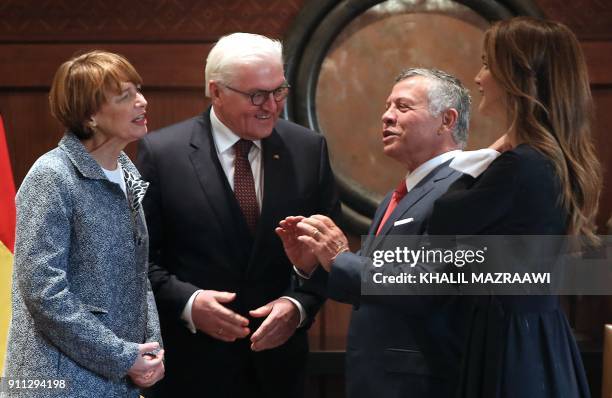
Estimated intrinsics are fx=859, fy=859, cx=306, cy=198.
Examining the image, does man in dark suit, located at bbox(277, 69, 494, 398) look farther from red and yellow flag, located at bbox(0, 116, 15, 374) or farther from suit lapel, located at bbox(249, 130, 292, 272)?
red and yellow flag, located at bbox(0, 116, 15, 374)

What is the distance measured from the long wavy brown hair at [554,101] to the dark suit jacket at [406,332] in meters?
0.45

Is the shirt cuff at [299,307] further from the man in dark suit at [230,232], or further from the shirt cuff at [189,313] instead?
the shirt cuff at [189,313]

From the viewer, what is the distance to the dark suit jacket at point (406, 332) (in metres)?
2.27

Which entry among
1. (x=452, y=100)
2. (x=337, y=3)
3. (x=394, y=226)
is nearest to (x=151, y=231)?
(x=394, y=226)

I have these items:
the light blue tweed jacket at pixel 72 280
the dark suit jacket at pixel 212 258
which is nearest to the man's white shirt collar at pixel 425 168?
the dark suit jacket at pixel 212 258

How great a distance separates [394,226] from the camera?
2365 millimetres

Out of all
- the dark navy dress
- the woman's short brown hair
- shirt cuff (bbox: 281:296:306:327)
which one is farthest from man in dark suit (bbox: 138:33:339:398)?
the dark navy dress

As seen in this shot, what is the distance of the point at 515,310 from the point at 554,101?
48 centimetres

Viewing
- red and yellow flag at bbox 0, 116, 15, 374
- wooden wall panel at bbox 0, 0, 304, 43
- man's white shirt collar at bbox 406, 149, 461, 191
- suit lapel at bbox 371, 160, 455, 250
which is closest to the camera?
suit lapel at bbox 371, 160, 455, 250

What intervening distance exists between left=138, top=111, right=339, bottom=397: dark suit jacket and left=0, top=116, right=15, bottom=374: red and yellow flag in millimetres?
617

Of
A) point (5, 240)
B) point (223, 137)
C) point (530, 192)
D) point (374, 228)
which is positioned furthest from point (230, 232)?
point (530, 192)

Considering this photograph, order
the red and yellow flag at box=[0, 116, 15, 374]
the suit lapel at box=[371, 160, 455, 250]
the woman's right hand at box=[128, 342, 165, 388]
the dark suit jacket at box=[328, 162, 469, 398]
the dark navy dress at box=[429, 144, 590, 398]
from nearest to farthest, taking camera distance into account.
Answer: the dark navy dress at box=[429, 144, 590, 398], the woman's right hand at box=[128, 342, 165, 388], the dark suit jacket at box=[328, 162, 469, 398], the suit lapel at box=[371, 160, 455, 250], the red and yellow flag at box=[0, 116, 15, 374]

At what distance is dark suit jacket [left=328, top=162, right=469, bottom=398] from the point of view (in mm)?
2266

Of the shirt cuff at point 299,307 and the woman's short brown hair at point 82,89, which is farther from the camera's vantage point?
the shirt cuff at point 299,307
